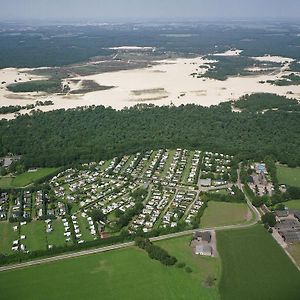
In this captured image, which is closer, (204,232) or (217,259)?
(217,259)

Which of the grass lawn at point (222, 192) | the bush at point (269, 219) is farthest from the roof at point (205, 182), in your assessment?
the bush at point (269, 219)

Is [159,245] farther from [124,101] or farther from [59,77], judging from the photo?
[59,77]

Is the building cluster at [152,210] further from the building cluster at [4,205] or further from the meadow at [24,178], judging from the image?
the meadow at [24,178]

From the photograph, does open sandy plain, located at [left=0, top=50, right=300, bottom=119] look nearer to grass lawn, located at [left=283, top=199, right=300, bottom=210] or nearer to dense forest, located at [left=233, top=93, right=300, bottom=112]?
dense forest, located at [left=233, top=93, right=300, bottom=112]

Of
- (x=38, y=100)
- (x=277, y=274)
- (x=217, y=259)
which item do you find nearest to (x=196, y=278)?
(x=217, y=259)

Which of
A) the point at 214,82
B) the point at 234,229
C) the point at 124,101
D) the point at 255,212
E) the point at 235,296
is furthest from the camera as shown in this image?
the point at 214,82

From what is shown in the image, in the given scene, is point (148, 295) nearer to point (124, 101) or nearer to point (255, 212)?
point (255, 212)

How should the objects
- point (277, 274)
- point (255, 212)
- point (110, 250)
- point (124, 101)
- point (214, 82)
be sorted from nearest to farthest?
point (277, 274) < point (110, 250) < point (255, 212) < point (124, 101) < point (214, 82)
